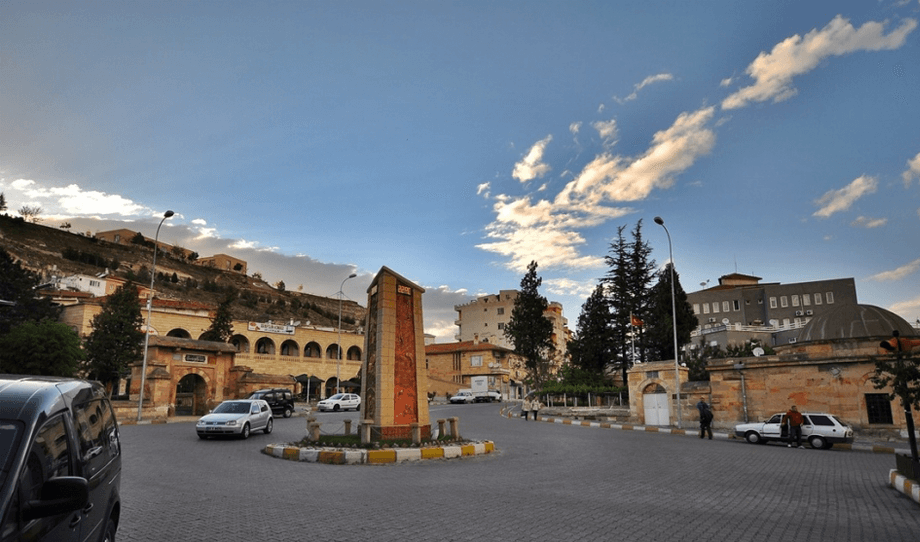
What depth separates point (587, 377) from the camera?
45594 mm

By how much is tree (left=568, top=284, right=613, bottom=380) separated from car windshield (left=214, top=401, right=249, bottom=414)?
106 feet

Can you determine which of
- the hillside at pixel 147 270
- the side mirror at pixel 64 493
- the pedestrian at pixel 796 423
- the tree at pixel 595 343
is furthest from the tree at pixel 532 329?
the side mirror at pixel 64 493

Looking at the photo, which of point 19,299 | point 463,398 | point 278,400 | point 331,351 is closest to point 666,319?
point 463,398

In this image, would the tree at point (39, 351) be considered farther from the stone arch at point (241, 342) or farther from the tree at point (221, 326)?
the stone arch at point (241, 342)

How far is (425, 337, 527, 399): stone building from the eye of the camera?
239ft

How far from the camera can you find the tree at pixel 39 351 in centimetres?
3045

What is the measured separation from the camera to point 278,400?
33.8m

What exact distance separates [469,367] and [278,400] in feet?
142

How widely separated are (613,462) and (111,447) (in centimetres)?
1218

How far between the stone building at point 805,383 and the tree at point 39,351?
108 ft

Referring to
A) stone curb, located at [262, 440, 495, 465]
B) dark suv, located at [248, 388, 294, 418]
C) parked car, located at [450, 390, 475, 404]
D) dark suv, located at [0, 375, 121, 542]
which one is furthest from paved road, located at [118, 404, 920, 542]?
parked car, located at [450, 390, 475, 404]

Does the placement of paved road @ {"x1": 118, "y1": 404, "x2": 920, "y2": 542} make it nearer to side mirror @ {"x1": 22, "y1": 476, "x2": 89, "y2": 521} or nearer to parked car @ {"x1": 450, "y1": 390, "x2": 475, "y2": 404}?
side mirror @ {"x1": 22, "y1": 476, "x2": 89, "y2": 521}

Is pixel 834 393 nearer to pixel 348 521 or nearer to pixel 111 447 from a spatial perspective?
pixel 348 521

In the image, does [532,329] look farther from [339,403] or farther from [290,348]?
[290,348]
